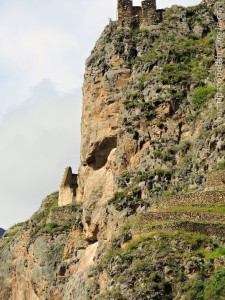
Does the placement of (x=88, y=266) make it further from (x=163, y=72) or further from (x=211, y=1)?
(x=211, y=1)

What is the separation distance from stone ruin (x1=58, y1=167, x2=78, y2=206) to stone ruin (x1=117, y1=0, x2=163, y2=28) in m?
14.5

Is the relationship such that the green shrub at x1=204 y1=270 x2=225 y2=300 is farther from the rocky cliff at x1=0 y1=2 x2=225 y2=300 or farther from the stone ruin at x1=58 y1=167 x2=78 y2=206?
the stone ruin at x1=58 y1=167 x2=78 y2=206

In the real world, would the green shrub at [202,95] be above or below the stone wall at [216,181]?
above

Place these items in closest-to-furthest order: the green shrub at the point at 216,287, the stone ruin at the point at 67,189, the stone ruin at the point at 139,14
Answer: the green shrub at the point at 216,287 < the stone ruin at the point at 139,14 < the stone ruin at the point at 67,189

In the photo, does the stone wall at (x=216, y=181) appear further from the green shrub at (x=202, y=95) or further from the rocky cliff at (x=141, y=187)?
the green shrub at (x=202, y=95)

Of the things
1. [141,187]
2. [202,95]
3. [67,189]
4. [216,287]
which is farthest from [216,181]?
[67,189]

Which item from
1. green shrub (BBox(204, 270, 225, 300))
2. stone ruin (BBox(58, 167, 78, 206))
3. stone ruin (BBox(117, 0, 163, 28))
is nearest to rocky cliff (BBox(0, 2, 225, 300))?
green shrub (BBox(204, 270, 225, 300))

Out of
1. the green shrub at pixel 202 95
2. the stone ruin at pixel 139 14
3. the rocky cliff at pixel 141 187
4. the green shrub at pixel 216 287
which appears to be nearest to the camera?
the green shrub at pixel 216 287

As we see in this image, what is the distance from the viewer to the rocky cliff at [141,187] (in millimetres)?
65312

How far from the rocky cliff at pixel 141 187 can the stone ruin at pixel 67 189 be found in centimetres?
166

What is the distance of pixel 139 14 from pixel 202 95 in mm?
13309

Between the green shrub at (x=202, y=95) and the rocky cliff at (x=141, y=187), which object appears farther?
the green shrub at (x=202, y=95)

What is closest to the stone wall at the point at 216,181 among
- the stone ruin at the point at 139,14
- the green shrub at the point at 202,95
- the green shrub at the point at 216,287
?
the green shrub at the point at 202,95

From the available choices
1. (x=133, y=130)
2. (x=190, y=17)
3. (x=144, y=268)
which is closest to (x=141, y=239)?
(x=144, y=268)
